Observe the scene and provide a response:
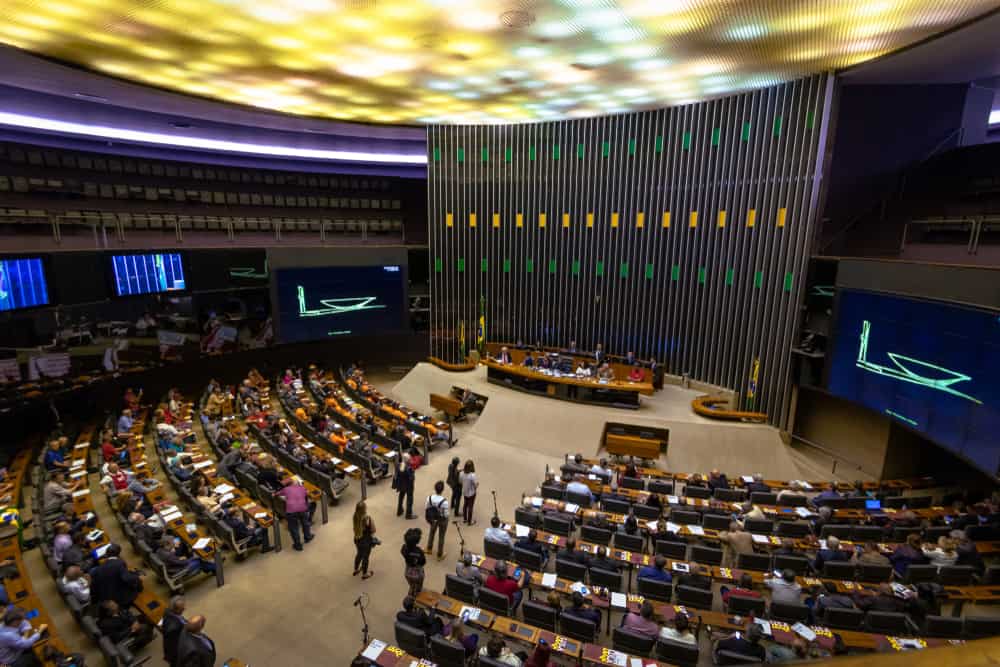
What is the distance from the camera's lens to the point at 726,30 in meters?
9.26

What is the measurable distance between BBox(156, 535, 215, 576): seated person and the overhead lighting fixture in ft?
42.5

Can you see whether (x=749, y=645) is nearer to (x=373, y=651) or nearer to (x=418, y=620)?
(x=418, y=620)

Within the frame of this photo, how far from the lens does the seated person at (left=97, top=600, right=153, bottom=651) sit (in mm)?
5512

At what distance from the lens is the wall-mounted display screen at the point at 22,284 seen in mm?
10453

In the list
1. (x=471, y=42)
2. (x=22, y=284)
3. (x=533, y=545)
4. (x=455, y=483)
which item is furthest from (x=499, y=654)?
(x=22, y=284)

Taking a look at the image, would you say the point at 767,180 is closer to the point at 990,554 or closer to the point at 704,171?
the point at 704,171

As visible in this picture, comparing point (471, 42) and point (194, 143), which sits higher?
point (471, 42)

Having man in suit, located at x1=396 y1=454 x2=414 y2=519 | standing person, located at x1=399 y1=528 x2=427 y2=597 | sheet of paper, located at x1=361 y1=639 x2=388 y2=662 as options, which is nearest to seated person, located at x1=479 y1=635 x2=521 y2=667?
sheet of paper, located at x1=361 y1=639 x2=388 y2=662

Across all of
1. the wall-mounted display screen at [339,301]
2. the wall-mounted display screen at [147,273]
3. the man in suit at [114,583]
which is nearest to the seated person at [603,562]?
the man in suit at [114,583]

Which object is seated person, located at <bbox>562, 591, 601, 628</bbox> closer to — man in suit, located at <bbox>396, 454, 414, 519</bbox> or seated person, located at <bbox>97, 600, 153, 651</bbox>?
man in suit, located at <bbox>396, 454, 414, 519</bbox>

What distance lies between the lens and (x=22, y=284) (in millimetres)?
10852

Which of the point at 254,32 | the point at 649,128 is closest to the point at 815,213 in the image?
the point at 649,128

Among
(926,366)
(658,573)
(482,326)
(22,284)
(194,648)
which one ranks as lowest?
(658,573)

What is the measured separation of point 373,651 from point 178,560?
352 cm
